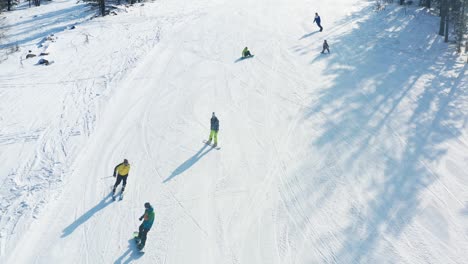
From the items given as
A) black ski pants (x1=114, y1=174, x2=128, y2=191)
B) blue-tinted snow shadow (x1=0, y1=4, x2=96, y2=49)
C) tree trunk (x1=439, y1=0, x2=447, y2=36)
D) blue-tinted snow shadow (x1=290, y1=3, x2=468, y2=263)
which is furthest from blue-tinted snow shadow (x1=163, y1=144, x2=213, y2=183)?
blue-tinted snow shadow (x1=0, y1=4, x2=96, y2=49)

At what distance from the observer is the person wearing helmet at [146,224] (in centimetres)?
1174

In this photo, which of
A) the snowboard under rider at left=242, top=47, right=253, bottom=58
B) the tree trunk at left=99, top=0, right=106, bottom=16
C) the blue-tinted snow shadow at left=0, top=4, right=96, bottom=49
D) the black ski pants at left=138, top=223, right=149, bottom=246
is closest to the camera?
the black ski pants at left=138, top=223, right=149, bottom=246

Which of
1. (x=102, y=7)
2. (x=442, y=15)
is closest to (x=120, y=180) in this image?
(x=442, y=15)

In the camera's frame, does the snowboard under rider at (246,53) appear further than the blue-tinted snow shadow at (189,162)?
Yes

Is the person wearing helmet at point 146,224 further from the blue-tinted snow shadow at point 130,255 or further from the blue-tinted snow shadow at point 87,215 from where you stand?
the blue-tinted snow shadow at point 87,215

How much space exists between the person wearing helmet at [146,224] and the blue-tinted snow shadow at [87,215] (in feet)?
8.35

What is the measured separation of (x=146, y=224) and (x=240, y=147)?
22.4 ft

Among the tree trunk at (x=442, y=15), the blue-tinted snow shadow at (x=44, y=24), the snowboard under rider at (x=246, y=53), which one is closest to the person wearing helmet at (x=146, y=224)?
the snowboard under rider at (x=246, y=53)

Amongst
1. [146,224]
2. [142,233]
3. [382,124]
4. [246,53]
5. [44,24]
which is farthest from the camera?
[44,24]

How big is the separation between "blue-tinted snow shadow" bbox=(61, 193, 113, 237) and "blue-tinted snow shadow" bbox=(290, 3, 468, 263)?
6757 mm

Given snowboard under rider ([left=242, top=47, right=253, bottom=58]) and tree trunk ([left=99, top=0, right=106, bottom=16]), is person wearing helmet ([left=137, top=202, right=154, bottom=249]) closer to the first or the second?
snowboard under rider ([left=242, top=47, right=253, bottom=58])

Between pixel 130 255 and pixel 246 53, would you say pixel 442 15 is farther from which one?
pixel 130 255

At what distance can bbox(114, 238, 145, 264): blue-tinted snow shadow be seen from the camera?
1193 cm

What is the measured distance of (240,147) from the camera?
17.7m
